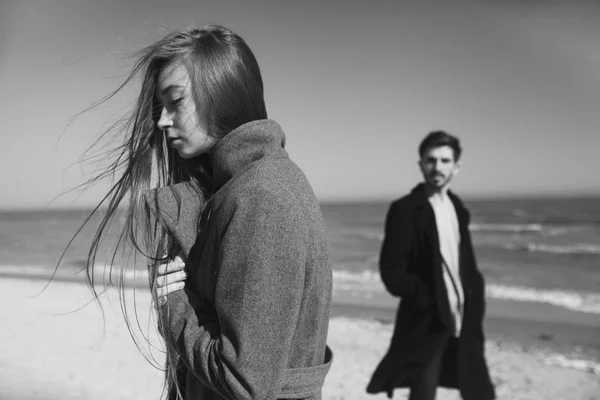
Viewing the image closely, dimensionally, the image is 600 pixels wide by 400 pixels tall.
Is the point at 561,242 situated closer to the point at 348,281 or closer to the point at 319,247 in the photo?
the point at 348,281

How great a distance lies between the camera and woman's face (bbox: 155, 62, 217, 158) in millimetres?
1146

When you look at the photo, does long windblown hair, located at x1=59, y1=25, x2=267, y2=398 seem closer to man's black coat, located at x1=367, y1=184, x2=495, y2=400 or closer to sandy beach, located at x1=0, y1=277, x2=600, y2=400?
man's black coat, located at x1=367, y1=184, x2=495, y2=400

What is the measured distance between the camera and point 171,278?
1.16m

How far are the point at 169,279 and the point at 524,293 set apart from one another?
459 inches

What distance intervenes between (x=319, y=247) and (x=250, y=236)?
0.14 meters

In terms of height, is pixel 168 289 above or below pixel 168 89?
below

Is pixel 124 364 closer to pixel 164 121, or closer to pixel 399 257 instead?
pixel 399 257

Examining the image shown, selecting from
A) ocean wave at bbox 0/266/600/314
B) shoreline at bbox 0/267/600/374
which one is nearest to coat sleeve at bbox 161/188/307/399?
shoreline at bbox 0/267/600/374

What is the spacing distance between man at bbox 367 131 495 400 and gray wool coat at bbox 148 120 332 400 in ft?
7.94

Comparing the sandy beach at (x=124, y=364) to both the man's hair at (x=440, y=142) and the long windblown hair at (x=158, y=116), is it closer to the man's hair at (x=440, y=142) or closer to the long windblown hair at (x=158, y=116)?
the man's hair at (x=440, y=142)

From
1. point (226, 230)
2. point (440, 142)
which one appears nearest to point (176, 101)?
point (226, 230)

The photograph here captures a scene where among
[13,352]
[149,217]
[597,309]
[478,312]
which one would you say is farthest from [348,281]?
[149,217]

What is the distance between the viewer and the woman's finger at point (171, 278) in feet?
3.80

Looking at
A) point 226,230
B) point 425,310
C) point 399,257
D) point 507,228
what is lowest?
point 507,228
